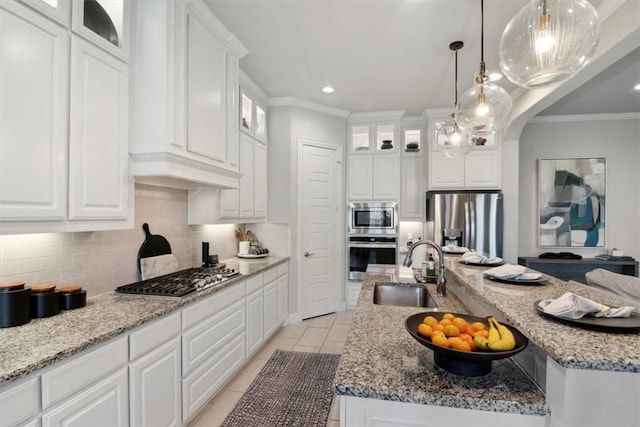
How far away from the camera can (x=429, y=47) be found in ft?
9.12

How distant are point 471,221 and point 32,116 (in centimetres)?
428

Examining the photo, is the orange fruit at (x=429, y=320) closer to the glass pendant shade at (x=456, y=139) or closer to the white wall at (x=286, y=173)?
the glass pendant shade at (x=456, y=139)

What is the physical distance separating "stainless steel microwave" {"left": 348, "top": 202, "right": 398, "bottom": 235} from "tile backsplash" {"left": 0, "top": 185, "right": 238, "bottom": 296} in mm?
2233

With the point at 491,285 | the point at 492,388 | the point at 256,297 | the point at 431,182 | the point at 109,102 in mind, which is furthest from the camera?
the point at 431,182

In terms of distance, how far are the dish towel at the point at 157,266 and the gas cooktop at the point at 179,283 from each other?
1.8 inches

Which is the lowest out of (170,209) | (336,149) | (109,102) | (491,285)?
(491,285)

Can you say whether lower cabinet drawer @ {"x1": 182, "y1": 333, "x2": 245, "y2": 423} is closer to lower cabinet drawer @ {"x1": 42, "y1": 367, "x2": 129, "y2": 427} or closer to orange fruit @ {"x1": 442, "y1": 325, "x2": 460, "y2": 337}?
lower cabinet drawer @ {"x1": 42, "y1": 367, "x2": 129, "y2": 427}

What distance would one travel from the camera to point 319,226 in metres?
4.37

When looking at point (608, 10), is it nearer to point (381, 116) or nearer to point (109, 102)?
point (381, 116)

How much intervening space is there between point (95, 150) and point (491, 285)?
2.26 meters

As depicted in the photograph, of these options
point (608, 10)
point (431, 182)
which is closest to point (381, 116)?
point (431, 182)

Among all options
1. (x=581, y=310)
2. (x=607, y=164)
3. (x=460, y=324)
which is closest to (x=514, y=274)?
(x=581, y=310)

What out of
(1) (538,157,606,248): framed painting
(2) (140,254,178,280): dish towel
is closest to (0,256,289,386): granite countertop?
(2) (140,254,178,280): dish towel

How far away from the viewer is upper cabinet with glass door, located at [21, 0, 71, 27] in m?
1.39
